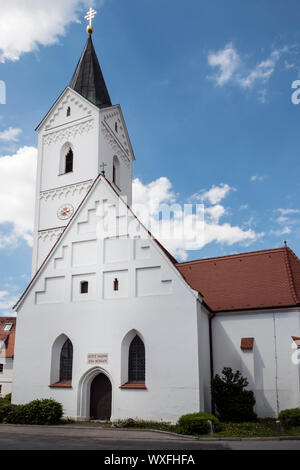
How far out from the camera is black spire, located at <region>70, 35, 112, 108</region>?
111 ft

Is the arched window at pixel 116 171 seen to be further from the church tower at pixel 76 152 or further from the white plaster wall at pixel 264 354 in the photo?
the white plaster wall at pixel 264 354

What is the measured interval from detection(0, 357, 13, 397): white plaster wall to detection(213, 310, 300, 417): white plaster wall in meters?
27.6

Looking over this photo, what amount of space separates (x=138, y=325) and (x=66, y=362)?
13.8 ft

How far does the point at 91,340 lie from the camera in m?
18.6

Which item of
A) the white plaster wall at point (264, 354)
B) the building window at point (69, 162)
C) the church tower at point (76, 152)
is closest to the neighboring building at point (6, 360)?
A: the church tower at point (76, 152)

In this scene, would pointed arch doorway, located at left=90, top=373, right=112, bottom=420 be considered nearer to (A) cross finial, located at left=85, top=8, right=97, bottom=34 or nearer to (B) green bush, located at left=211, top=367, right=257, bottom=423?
(B) green bush, located at left=211, top=367, right=257, bottom=423

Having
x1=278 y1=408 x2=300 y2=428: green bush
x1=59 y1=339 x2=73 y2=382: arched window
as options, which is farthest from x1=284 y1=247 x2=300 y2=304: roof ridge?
x1=59 y1=339 x2=73 y2=382: arched window

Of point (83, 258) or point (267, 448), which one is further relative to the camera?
point (83, 258)

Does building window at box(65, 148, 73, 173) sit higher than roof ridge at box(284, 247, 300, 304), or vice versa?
building window at box(65, 148, 73, 173)

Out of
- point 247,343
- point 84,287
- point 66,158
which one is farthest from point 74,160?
point 247,343

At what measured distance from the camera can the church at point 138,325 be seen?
1719cm

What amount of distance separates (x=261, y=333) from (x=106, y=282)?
7.89 meters

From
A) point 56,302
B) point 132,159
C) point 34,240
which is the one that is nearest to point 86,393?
point 56,302
